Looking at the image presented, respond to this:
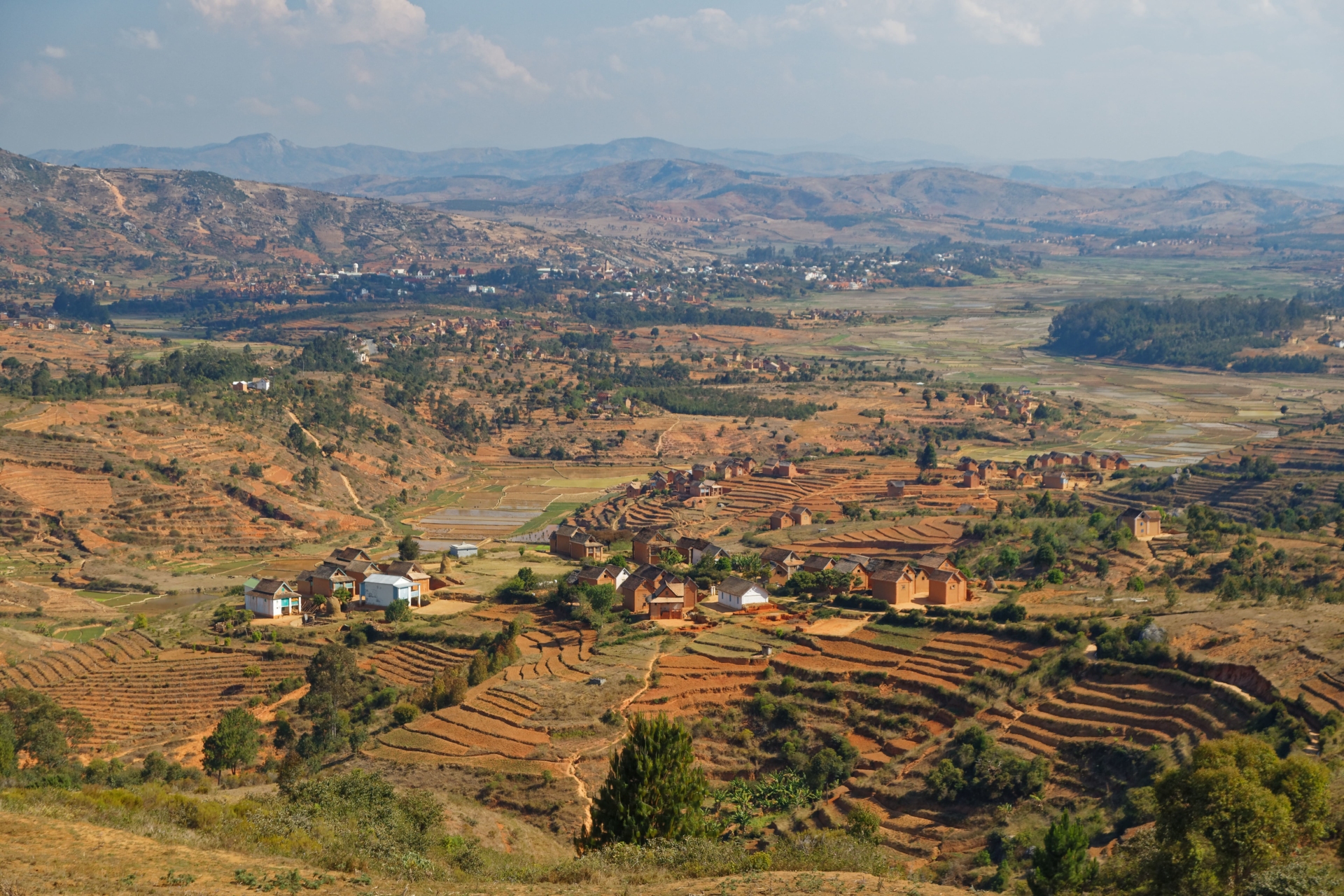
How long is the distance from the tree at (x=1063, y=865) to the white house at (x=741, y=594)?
22.2m

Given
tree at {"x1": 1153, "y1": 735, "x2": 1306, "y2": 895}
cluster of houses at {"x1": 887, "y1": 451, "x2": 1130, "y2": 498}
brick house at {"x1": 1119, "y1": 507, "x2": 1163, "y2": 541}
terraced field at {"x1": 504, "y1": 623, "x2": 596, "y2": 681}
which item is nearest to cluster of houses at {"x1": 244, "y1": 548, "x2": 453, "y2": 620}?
terraced field at {"x1": 504, "y1": 623, "x2": 596, "y2": 681}

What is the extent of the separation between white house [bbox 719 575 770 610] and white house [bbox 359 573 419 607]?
39.3 ft

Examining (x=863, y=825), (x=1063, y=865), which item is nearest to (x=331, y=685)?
(x=863, y=825)

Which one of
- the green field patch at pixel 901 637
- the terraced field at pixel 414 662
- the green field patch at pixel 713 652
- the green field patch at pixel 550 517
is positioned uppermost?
the green field patch at pixel 901 637

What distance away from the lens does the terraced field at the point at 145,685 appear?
37625mm

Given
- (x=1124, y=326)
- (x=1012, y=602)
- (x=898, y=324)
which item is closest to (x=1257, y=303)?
(x=1124, y=326)

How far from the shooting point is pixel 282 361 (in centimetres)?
10725

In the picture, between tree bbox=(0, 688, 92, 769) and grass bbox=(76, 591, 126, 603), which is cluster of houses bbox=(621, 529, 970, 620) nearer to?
tree bbox=(0, 688, 92, 769)

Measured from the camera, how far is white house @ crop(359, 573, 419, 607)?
46.9 meters

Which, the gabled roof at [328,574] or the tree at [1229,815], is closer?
the tree at [1229,815]

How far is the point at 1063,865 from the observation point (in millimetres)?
20891

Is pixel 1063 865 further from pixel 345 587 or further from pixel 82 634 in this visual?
pixel 82 634

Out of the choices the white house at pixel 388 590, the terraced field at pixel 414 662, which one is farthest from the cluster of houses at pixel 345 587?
the terraced field at pixel 414 662

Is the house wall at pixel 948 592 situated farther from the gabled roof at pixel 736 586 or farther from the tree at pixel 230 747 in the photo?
the tree at pixel 230 747
